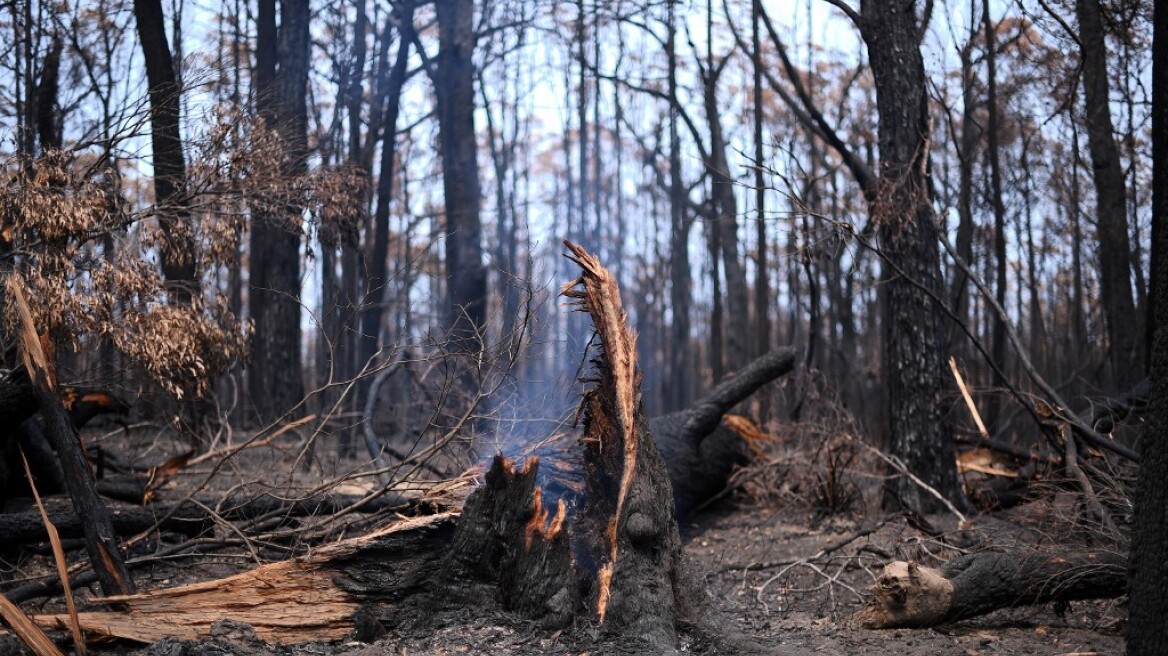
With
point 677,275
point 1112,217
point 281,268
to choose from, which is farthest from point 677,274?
point 1112,217

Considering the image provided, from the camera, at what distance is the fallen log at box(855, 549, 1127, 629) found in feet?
17.1

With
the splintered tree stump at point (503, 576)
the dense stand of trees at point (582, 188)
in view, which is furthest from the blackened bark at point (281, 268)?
the splintered tree stump at point (503, 576)

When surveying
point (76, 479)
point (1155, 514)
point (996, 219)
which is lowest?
point (1155, 514)

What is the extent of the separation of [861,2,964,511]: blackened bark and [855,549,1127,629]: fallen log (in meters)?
2.72

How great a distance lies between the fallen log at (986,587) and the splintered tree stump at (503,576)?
45.5 inches

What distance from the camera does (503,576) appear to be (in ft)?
16.6

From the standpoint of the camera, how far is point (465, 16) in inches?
656

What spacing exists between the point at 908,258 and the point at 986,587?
3.72m

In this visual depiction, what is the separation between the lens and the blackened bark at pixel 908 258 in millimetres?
8203

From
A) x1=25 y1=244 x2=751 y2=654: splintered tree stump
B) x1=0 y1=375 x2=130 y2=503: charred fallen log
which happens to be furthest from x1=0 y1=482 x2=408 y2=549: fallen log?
x1=25 y1=244 x2=751 y2=654: splintered tree stump

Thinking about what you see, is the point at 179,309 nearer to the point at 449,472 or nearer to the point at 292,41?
the point at 449,472

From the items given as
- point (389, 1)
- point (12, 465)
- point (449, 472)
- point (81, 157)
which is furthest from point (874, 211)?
point (389, 1)

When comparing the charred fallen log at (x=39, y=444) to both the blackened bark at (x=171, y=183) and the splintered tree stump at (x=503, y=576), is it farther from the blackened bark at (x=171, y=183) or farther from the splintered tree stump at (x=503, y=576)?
the splintered tree stump at (x=503, y=576)

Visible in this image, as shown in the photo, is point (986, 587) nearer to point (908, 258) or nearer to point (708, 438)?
point (908, 258)
